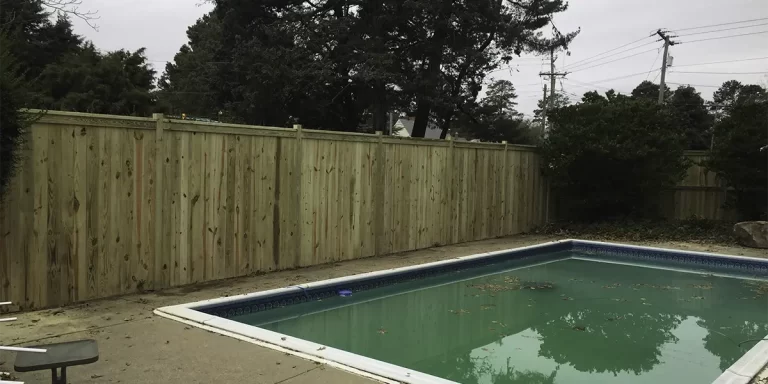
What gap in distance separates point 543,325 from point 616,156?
297 inches

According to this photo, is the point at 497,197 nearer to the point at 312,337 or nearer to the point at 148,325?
the point at 312,337

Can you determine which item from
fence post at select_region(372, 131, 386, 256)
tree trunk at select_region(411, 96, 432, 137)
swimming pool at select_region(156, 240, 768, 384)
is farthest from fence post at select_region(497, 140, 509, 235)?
tree trunk at select_region(411, 96, 432, 137)

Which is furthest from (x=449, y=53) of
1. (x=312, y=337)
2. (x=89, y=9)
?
(x=312, y=337)

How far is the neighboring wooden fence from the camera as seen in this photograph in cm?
1362

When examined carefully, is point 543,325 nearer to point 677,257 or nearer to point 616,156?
point 677,257

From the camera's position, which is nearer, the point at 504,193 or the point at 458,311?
the point at 458,311

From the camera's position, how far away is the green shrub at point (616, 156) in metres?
12.8

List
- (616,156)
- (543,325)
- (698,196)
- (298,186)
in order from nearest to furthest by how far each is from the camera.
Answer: (543,325), (298,186), (616,156), (698,196)

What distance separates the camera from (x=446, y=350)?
5.34 metres

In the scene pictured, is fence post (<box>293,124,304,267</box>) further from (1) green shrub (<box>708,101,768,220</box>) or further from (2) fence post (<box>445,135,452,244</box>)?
(1) green shrub (<box>708,101,768,220</box>)

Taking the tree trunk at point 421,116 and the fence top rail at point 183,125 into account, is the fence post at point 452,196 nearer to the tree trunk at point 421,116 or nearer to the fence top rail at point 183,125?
the fence top rail at point 183,125

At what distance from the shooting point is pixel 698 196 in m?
13.9

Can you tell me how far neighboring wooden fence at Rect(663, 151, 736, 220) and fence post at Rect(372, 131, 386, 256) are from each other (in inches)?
326

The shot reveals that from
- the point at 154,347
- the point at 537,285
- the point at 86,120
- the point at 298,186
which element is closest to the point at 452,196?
the point at 537,285
